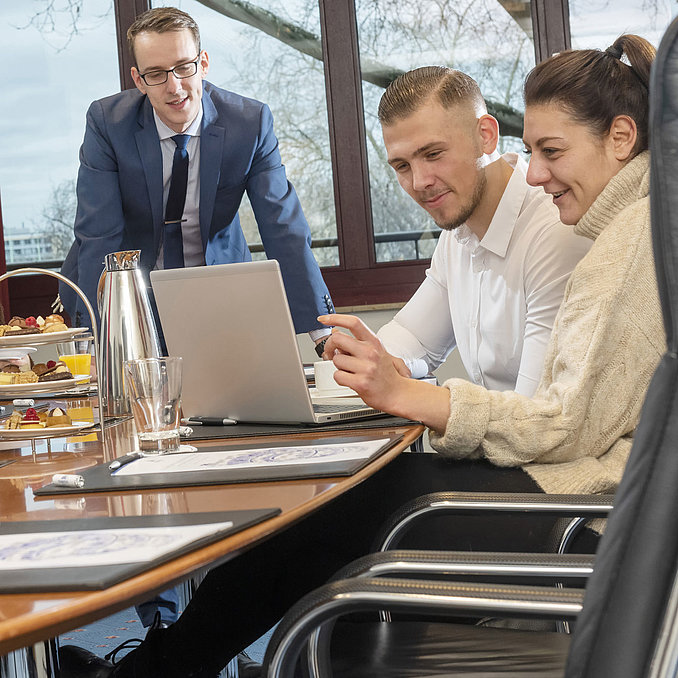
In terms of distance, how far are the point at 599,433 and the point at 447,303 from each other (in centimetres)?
90

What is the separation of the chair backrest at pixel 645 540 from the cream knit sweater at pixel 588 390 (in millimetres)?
741

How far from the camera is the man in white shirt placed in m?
1.90

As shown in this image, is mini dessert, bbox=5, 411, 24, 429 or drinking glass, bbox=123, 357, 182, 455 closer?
drinking glass, bbox=123, 357, 182, 455

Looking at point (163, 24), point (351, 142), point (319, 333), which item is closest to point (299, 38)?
point (351, 142)

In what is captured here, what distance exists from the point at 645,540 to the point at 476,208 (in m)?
1.49

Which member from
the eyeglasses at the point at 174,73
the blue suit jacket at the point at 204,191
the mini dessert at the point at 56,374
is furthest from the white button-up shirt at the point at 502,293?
the eyeglasses at the point at 174,73

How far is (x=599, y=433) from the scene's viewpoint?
4.58 feet

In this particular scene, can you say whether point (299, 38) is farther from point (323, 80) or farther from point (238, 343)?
point (238, 343)

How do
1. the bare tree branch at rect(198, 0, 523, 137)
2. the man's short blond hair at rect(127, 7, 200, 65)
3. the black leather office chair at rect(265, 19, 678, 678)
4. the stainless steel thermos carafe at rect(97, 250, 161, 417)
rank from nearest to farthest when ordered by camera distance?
1. the black leather office chair at rect(265, 19, 678, 678)
2. the stainless steel thermos carafe at rect(97, 250, 161, 417)
3. the man's short blond hair at rect(127, 7, 200, 65)
4. the bare tree branch at rect(198, 0, 523, 137)

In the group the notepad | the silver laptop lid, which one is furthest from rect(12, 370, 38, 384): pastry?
the notepad

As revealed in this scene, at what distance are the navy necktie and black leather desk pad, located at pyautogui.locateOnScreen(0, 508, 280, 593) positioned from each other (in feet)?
6.57

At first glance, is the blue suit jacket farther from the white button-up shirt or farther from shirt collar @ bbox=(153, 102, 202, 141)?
the white button-up shirt

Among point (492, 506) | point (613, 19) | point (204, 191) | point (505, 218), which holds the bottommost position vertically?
point (492, 506)

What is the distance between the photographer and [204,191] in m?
2.85
